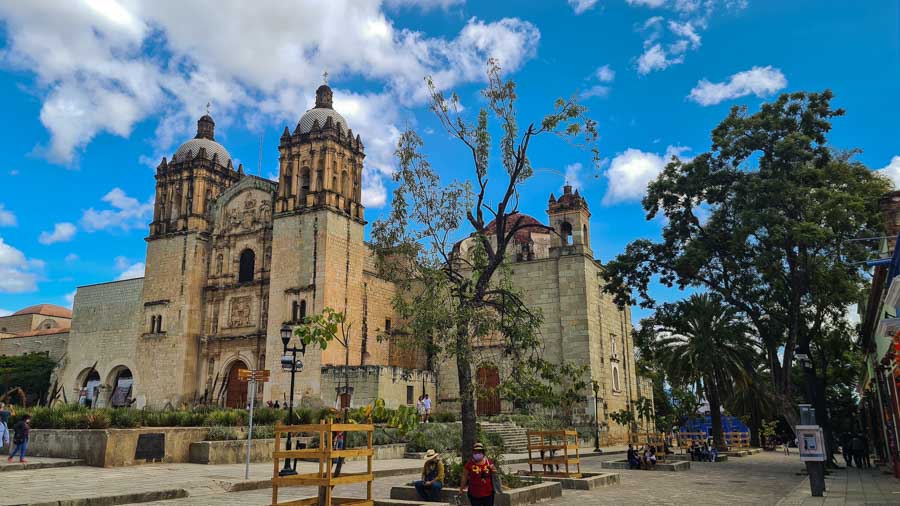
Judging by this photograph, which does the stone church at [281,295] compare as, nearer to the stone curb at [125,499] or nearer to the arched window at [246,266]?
the arched window at [246,266]

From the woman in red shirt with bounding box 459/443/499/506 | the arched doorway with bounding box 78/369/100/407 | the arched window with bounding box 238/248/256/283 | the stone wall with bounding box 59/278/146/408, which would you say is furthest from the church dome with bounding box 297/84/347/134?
the woman in red shirt with bounding box 459/443/499/506

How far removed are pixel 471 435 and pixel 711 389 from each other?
17080mm

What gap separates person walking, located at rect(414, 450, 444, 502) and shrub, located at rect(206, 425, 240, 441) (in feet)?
30.0

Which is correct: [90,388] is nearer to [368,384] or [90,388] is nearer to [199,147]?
[199,147]

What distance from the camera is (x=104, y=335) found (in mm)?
36625

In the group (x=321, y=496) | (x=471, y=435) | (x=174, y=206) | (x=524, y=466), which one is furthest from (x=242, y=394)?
(x=321, y=496)

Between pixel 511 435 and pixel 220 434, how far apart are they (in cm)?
1220

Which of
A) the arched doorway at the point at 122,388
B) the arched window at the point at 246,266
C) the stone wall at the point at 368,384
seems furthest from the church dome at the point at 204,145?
the stone wall at the point at 368,384

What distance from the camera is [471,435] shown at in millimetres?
10500

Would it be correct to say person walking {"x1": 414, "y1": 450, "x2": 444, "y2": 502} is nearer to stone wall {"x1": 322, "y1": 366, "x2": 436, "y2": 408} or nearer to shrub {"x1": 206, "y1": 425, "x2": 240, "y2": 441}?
shrub {"x1": 206, "y1": 425, "x2": 240, "y2": 441}

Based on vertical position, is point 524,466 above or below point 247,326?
below

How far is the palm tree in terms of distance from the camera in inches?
772

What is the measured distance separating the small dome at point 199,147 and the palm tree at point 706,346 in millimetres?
26460

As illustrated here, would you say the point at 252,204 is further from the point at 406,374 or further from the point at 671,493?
the point at 671,493
